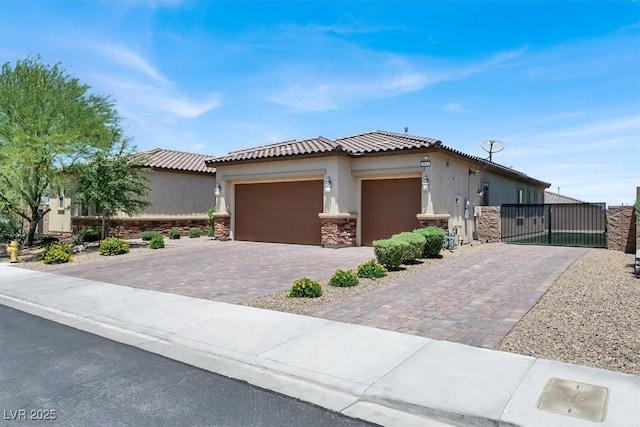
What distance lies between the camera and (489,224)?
20016 mm

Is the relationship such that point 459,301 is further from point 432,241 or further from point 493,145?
point 493,145

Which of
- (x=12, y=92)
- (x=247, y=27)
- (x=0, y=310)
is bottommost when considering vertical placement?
(x=0, y=310)

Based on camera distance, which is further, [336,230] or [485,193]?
[485,193]

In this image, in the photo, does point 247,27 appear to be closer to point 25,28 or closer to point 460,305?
point 25,28

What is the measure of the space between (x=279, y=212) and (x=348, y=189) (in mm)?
3980

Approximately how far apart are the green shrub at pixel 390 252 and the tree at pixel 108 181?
13.1m

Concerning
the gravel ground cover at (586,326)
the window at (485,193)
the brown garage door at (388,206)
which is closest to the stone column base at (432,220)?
the brown garage door at (388,206)

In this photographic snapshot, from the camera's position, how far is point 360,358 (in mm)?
5660

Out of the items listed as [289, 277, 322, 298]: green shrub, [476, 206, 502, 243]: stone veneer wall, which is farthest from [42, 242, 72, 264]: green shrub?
[476, 206, 502, 243]: stone veneer wall

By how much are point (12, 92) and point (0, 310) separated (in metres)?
13.2

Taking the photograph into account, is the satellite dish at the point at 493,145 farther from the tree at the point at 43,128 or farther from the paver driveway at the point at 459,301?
the tree at the point at 43,128

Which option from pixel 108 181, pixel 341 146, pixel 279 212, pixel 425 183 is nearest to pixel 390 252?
pixel 425 183

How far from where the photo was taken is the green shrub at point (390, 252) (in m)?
12.1

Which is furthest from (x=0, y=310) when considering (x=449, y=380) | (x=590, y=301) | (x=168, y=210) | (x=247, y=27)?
(x=168, y=210)
